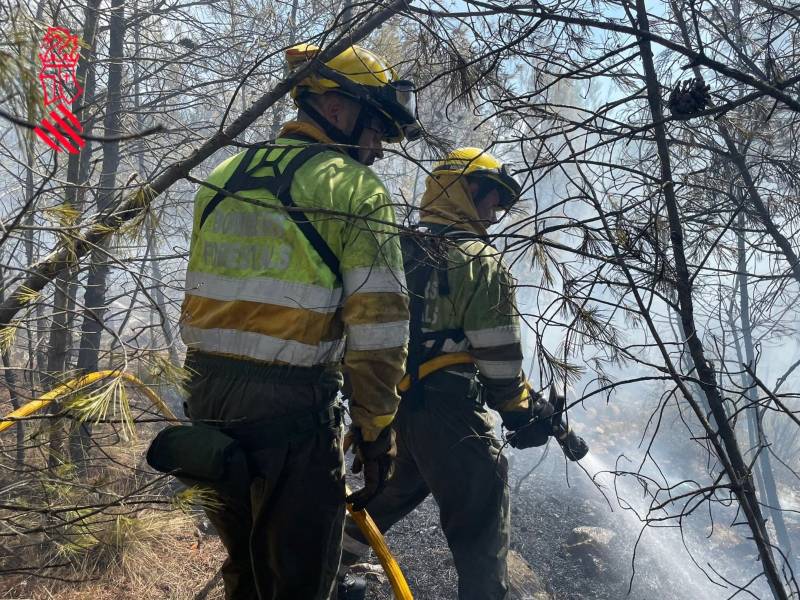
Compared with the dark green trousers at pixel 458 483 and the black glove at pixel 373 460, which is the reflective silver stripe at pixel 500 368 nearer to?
the dark green trousers at pixel 458 483

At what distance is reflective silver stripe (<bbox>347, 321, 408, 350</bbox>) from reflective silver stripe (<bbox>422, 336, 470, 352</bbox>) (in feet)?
3.99

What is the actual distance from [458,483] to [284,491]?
130 centimetres

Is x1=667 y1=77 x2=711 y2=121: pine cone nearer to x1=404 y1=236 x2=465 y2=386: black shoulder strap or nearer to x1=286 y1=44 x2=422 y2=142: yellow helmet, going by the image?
x1=286 y1=44 x2=422 y2=142: yellow helmet

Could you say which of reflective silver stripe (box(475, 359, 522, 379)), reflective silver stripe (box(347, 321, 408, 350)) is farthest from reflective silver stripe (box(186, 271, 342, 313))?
reflective silver stripe (box(475, 359, 522, 379))

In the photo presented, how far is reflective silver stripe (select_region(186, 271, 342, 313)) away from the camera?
2.20 m

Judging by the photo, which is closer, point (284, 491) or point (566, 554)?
point (284, 491)

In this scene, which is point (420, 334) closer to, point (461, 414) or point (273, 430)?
point (461, 414)

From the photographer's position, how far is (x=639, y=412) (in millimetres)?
20266

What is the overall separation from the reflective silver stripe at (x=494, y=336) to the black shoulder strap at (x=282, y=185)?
1.28 m

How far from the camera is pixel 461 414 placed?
3.40 m

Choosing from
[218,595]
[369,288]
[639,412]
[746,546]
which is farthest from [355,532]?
[639,412]

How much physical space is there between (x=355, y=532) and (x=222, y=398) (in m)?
1.56

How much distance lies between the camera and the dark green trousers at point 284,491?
221 centimetres

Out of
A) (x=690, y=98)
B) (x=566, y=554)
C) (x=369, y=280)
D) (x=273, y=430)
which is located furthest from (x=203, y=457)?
(x=566, y=554)
